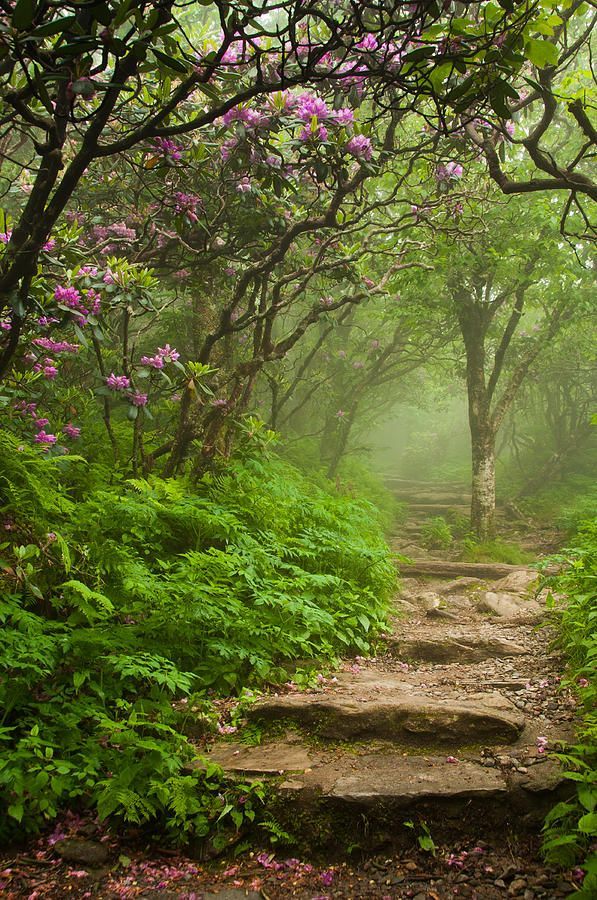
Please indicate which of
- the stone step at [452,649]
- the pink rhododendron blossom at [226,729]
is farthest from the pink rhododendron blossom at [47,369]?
the stone step at [452,649]

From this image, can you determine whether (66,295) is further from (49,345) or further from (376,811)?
(376,811)

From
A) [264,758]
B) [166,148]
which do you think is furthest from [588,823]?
[166,148]

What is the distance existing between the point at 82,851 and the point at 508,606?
16.9 feet

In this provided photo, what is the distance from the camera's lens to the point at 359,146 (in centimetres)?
514

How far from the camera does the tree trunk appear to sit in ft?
37.8

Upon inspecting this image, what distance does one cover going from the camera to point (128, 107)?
5.34 meters

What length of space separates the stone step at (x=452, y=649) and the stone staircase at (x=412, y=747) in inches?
0.6

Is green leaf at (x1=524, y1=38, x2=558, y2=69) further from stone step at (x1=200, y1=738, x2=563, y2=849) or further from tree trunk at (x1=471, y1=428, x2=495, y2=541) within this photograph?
tree trunk at (x1=471, y1=428, x2=495, y2=541)

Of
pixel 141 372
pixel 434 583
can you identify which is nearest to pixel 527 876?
pixel 141 372

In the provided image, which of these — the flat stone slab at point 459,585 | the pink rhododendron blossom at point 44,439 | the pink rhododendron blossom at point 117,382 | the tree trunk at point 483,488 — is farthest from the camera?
the tree trunk at point 483,488

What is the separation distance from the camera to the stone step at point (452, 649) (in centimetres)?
485

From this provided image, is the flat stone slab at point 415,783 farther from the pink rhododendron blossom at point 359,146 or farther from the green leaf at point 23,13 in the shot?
the pink rhododendron blossom at point 359,146

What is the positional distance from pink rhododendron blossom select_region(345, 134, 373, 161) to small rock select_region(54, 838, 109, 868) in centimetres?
547

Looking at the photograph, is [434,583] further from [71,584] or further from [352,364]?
[352,364]
